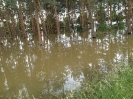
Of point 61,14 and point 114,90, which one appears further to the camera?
point 61,14

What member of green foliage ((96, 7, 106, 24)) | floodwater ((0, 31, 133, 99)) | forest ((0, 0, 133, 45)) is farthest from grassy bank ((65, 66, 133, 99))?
green foliage ((96, 7, 106, 24))

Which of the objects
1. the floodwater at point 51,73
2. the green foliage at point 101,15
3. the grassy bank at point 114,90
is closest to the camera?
the grassy bank at point 114,90

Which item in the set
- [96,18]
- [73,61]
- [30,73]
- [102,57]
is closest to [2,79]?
[30,73]

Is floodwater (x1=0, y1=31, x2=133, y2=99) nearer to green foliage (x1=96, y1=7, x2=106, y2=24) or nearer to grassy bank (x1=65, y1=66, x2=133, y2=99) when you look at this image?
grassy bank (x1=65, y1=66, x2=133, y2=99)

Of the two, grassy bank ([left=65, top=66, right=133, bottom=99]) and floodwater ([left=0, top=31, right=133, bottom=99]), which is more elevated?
grassy bank ([left=65, top=66, right=133, bottom=99])

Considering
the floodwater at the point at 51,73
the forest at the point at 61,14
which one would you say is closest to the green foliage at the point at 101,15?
the forest at the point at 61,14

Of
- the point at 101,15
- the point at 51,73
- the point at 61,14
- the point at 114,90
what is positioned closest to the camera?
the point at 114,90

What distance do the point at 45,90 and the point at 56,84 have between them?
29.2 inches

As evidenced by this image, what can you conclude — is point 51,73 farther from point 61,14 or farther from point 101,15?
point 101,15

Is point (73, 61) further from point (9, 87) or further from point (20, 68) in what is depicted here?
point (9, 87)

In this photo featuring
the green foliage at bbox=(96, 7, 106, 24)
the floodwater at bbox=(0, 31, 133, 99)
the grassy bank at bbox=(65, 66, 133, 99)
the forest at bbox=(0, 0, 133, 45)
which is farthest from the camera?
the green foliage at bbox=(96, 7, 106, 24)

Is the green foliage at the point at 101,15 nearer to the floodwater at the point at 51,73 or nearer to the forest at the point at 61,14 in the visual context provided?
the forest at the point at 61,14

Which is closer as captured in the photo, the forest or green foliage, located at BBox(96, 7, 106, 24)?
the forest

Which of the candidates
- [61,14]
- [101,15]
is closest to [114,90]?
[61,14]
